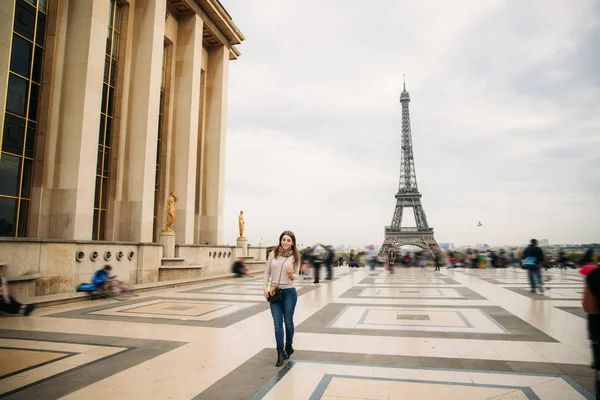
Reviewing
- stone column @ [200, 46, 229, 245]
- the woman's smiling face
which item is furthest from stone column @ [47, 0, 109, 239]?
the woman's smiling face

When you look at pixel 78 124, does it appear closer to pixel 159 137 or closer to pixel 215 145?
pixel 159 137

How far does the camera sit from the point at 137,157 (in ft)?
68.0

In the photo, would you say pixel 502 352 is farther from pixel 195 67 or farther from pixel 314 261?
pixel 195 67

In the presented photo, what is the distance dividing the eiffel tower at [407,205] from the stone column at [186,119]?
193 ft

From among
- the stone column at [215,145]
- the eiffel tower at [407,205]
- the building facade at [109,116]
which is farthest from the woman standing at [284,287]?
the eiffel tower at [407,205]

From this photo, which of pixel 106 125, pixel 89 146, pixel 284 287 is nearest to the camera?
pixel 284 287

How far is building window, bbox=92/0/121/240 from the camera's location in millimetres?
20312

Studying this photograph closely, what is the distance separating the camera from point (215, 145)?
3048cm

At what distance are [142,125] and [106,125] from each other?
1.89m

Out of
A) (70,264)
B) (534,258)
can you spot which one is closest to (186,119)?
(70,264)

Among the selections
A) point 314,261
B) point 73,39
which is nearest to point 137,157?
point 73,39

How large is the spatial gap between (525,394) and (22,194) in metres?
19.1

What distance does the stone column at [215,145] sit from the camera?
29422 millimetres

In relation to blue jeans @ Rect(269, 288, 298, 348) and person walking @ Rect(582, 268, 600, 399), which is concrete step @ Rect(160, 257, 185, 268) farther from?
person walking @ Rect(582, 268, 600, 399)
